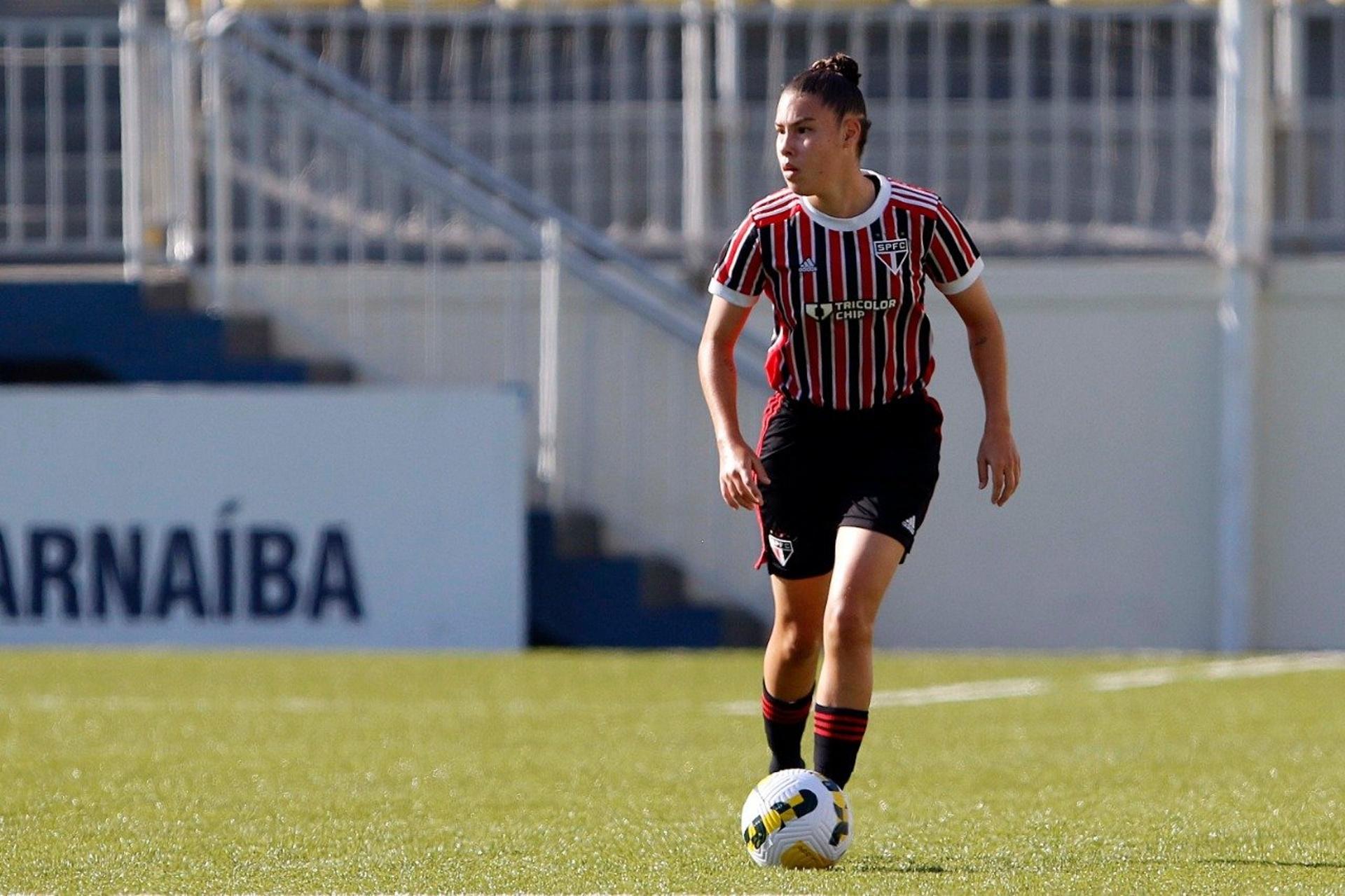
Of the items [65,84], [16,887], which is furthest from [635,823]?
[65,84]

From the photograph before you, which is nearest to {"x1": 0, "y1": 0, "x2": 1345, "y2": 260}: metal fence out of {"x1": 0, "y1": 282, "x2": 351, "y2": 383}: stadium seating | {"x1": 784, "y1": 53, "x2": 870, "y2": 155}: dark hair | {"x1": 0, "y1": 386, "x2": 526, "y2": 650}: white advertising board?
{"x1": 0, "y1": 282, "x2": 351, "y2": 383}: stadium seating

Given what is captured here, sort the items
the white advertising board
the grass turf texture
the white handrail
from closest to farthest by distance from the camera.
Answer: the grass turf texture → the white advertising board → the white handrail

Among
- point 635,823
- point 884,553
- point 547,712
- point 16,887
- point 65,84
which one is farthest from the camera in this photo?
point 65,84

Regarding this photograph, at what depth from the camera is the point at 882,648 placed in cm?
1065

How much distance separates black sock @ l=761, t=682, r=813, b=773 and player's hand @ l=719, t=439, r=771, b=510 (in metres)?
0.56

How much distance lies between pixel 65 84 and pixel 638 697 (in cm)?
574

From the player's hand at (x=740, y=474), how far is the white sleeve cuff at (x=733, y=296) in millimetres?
304

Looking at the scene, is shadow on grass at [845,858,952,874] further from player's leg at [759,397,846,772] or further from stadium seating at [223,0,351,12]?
stadium seating at [223,0,351,12]

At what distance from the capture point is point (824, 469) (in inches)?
187

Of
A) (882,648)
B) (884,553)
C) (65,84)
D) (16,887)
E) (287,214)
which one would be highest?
(65,84)

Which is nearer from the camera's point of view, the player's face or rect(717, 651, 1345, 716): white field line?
the player's face

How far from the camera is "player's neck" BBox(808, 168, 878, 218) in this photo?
15.1ft

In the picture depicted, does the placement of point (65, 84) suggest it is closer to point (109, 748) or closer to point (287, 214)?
point (287, 214)

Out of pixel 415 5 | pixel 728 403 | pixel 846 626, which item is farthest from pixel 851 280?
pixel 415 5
